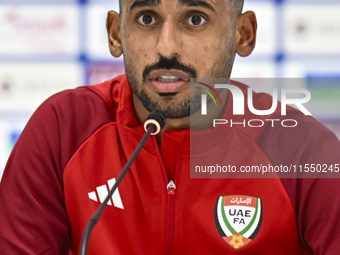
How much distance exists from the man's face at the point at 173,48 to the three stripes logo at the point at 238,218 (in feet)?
0.81

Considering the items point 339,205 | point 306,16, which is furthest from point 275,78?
point 339,205

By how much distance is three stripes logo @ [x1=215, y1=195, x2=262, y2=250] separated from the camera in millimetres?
981

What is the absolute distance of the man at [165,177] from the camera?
974 millimetres

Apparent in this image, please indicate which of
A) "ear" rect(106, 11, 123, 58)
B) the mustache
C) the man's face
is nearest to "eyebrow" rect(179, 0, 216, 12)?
the man's face

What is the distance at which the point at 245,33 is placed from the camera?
119 centimetres

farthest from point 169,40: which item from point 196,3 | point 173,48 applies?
point 196,3

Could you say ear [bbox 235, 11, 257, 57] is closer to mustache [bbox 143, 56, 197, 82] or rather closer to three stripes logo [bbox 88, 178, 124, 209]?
mustache [bbox 143, 56, 197, 82]

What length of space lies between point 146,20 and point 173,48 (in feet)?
0.43

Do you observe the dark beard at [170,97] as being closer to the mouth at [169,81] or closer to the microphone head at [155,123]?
the mouth at [169,81]

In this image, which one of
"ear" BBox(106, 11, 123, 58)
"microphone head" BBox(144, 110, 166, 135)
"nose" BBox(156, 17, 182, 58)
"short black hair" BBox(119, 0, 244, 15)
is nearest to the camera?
"microphone head" BBox(144, 110, 166, 135)

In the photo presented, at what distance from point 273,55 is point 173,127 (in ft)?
4.28

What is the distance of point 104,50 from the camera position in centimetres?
221

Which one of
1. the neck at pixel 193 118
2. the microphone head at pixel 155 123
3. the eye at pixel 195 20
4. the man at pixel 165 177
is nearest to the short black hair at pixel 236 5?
the man at pixel 165 177

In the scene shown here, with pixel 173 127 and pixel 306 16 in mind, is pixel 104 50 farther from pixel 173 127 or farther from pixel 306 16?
pixel 173 127
